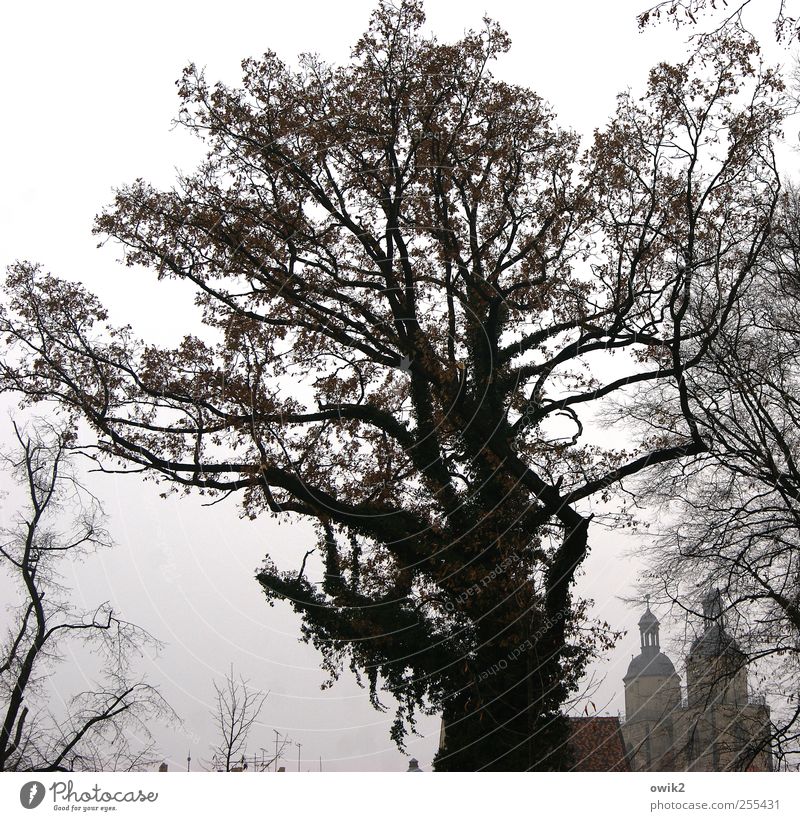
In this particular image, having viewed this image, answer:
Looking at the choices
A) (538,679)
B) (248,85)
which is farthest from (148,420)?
(538,679)

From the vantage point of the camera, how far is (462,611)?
694 cm

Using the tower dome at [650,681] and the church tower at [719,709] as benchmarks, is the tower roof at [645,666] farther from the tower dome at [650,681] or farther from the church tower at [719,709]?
Result: the church tower at [719,709]

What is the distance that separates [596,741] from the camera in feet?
20.9

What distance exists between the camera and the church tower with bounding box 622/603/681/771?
20.9ft

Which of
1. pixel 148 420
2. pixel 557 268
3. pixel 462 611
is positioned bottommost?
pixel 462 611

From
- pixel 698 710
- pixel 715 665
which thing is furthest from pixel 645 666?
pixel 715 665

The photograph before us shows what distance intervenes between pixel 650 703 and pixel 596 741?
2.63 feet

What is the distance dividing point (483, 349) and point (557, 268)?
52.7 inches

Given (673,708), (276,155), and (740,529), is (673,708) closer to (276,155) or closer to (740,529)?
(740,529)
